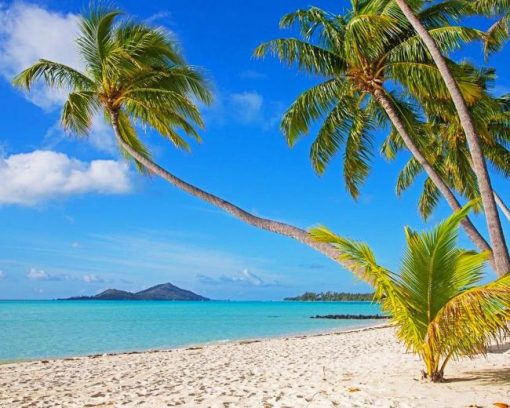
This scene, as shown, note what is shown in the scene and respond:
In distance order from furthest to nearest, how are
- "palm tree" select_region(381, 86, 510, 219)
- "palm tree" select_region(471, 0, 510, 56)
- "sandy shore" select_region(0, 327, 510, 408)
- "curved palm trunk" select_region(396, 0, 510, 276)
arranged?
"palm tree" select_region(381, 86, 510, 219) < "palm tree" select_region(471, 0, 510, 56) < "curved palm trunk" select_region(396, 0, 510, 276) < "sandy shore" select_region(0, 327, 510, 408)

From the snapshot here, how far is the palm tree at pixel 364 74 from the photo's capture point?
1036cm

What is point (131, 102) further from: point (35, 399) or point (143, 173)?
point (35, 399)

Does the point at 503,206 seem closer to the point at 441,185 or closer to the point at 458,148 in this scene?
the point at 458,148

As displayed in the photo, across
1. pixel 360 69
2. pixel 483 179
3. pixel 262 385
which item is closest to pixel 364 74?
pixel 360 69

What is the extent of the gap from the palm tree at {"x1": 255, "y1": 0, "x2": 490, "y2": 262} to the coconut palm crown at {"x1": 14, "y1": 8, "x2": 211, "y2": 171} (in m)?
2.08

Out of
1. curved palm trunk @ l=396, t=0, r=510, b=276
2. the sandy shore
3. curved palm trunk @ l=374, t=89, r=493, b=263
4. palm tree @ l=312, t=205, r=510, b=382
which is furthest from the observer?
curved palm trunk @ l=374, t=89, r=493, b=263

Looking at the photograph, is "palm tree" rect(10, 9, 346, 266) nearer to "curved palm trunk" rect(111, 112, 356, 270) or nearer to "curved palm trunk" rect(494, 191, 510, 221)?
"curved palm trunk" rect(111, 112, 356, 270)

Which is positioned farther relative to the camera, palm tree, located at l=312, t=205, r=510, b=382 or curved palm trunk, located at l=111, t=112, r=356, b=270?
curved palm trunk, located at l=111, t=112, r=356, b=270

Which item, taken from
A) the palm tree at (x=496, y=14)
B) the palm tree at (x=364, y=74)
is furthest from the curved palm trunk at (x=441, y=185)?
the palm tree at (x=496, y=14)

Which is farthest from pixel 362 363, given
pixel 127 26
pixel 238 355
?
pixel 127 26

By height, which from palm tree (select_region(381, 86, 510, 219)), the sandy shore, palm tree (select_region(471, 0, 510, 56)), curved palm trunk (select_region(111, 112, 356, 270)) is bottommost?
the sandy shore

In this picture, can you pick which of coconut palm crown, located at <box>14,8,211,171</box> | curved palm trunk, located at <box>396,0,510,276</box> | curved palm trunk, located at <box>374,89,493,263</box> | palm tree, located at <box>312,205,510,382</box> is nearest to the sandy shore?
palm tree, located at <box>312,205,510,382</box>

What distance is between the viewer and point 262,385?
24.5 ft

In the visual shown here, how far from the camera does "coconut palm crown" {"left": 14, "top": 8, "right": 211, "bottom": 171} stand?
36.8 ft
